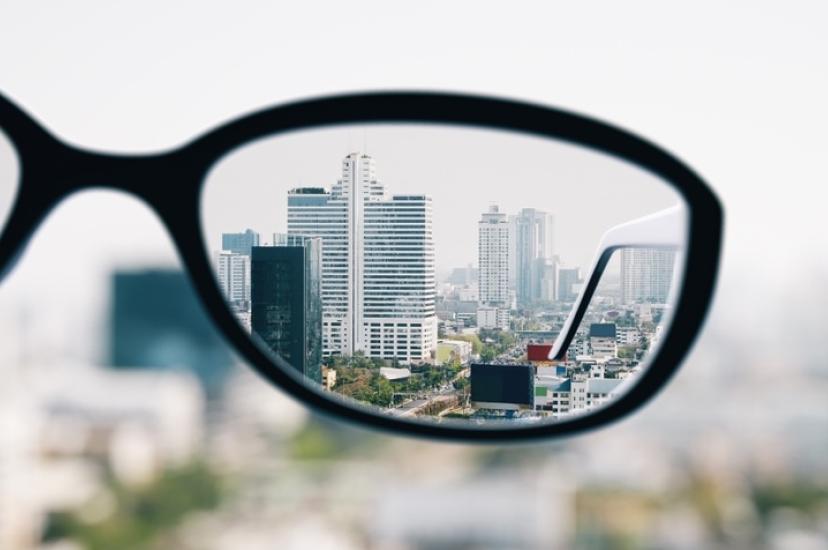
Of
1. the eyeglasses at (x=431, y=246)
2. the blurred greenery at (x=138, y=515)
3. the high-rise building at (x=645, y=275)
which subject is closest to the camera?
the eyeglasses at (x=431, y=246)

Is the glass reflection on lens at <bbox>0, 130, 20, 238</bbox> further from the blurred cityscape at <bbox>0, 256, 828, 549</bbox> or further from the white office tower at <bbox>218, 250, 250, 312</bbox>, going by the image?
the blurred cityscape at <bbox>0, 256, 828, 549</bbox>

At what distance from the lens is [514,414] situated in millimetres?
423

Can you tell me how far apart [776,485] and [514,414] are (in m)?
3.12

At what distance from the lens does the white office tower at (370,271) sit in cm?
50

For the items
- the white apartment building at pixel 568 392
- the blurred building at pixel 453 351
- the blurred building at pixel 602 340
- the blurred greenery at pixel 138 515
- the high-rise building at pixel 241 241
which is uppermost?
the high-rise building at pixel 241 241

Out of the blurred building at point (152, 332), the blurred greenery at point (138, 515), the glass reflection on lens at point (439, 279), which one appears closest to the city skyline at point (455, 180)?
the glass reflection on lens at point (439, 279)

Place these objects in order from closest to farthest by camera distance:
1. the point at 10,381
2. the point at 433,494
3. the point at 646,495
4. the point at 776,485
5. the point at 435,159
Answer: the point at 435,159, the point at 10,381, the point at 433,494, the point at 646,495, the point at 776,485

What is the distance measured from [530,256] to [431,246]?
2.6 inches

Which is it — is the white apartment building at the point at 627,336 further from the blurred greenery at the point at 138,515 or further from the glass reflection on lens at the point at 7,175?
the blurred greenery at the point at 138,515

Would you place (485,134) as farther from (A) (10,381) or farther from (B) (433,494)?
(B) (433,494)

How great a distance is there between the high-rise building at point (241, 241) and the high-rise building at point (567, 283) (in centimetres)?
19

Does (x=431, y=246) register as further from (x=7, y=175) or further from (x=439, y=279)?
(x=7, y=175)

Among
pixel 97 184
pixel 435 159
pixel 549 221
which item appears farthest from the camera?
pixel 549 221

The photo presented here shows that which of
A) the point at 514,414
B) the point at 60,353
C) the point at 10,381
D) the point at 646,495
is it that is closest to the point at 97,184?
the point at 514,414
